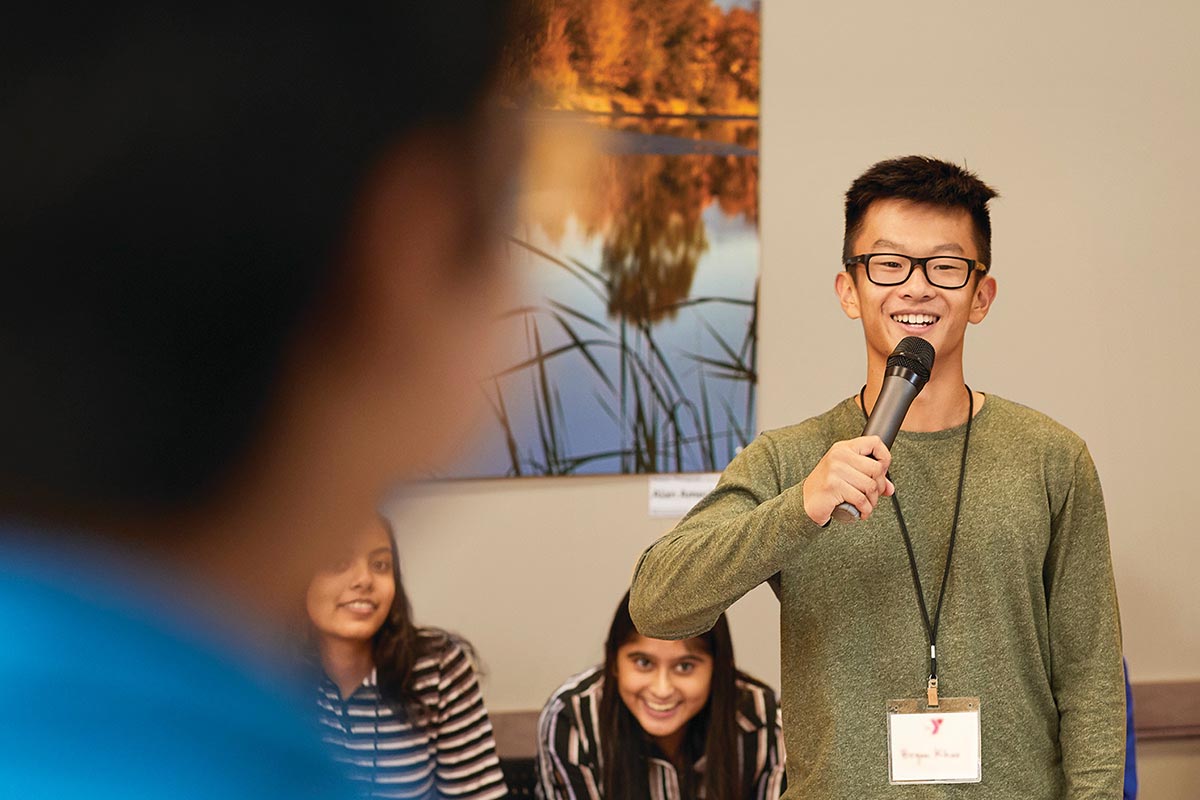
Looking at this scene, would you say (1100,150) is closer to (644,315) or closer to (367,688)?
(644,315)

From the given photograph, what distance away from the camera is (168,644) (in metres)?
2.64

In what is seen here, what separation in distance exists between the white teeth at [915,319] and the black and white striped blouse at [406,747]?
155 centimetres

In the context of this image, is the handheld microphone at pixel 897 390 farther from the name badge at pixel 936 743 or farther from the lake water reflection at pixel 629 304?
the lake water reflection at pixel 629 304

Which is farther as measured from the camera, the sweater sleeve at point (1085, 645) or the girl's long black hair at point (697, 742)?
the girl's long black hair at point (697, 742)

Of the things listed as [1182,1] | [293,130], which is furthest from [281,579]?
[1182,1]

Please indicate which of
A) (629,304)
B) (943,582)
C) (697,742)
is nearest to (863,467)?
(943,582)

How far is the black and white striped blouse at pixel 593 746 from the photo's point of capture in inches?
99.5

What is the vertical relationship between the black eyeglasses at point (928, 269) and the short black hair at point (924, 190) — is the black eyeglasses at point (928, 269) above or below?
below

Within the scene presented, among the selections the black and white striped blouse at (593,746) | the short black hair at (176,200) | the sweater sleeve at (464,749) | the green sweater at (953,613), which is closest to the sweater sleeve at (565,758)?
the black and white striped blouse at (593,746)

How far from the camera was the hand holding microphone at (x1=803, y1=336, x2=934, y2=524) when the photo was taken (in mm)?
1196

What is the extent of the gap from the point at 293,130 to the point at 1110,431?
2.05 metres

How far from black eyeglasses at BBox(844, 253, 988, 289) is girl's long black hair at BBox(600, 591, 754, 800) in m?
1.19

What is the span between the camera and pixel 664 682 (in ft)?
8.10

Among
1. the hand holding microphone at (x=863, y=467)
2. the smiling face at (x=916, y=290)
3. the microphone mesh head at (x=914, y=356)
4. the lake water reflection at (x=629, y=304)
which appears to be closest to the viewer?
the hand holding microphone at (x=863, y=467)
